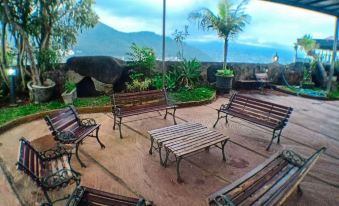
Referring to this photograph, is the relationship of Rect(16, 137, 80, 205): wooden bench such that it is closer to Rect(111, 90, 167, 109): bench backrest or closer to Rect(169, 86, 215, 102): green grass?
Rect(111, 90, 167, 109): bench backrest

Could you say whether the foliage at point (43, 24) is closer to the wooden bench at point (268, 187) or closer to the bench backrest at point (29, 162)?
the bench backrest at point (29, 162)

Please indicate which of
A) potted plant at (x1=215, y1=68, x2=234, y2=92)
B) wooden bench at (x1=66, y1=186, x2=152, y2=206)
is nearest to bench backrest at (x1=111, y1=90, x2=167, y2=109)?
wooden bench at (x1=66, y1=186, x2=152, y2=206)

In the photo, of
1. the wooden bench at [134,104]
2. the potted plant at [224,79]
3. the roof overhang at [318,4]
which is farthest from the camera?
the potted plant at [224,79]

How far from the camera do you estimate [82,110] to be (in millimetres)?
6699

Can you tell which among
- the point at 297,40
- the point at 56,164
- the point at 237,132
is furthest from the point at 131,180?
the point at 297,40

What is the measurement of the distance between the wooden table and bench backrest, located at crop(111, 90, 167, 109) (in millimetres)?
1513

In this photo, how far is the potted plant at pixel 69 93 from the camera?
23.0 ft

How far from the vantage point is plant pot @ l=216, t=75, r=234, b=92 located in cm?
930

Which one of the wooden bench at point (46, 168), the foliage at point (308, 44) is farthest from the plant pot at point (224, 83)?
the foliage at point (308, 44)

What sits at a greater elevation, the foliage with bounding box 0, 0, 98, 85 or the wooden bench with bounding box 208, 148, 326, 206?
Answer: the foliage with bounding box 0, 0, 98, 85

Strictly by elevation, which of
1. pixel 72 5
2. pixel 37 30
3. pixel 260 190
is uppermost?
pixel 72 5

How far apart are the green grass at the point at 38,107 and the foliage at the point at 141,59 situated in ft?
4.98

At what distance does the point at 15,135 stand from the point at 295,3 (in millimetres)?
8194

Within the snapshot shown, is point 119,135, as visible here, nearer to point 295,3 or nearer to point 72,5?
point 72,5
